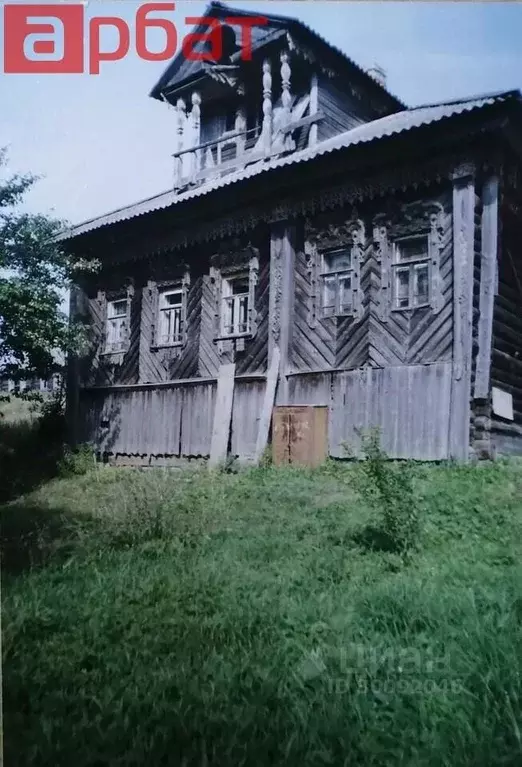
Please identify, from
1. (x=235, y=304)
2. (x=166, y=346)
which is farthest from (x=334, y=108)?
(x=166, y=346)

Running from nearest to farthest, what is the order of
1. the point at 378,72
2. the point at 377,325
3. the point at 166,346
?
1. the point at 378,72
2. the point at 377,325
3. the point at 166,346

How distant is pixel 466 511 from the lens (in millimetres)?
4336

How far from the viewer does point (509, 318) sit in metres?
6.76

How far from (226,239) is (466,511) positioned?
17.2ft

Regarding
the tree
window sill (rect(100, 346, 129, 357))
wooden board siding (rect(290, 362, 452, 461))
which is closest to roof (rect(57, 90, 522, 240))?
the tree

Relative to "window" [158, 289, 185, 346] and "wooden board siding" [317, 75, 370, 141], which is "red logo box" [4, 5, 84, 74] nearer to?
"window" [158, 289, 185, 346]

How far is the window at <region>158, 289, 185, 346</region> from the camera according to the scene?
8454 millimetres

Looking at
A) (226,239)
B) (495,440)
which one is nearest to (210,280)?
(226,239)

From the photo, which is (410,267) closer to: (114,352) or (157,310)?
(157,310)

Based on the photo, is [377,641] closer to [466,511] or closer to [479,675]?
[479,675]

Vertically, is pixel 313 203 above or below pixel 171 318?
above

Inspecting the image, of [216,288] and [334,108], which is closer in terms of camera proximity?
[216,288]

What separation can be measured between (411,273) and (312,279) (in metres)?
1.34

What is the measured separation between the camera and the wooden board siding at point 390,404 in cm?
638
